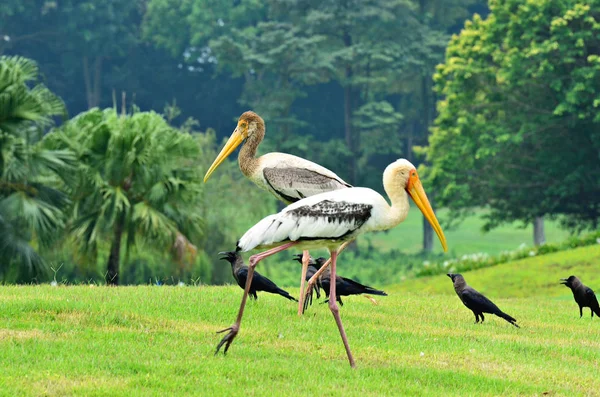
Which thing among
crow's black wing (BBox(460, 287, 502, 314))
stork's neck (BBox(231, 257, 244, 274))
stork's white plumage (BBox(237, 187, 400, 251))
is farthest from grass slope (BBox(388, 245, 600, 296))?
stork's white plumage (BBox(237, 187, 400, 251))

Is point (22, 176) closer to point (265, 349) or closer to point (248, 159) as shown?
point (248, 159)

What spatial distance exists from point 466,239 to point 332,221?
55789 millimetres

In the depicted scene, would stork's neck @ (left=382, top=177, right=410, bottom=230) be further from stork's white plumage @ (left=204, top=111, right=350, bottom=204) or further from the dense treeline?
the dense treeline

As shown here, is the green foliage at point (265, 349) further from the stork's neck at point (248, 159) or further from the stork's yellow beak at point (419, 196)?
the stork's neck at point (248, 159)

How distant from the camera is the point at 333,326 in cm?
1150

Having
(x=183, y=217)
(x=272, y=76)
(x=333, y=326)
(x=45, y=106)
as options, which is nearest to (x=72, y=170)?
(x=45, y=106)

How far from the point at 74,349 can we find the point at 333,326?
318 centimetres

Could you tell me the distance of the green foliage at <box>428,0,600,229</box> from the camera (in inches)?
1426

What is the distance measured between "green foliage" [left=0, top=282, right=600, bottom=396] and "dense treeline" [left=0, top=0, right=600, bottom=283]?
3.30 metres

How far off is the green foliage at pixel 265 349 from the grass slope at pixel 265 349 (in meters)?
0.02

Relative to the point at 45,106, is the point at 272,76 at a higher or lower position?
higher

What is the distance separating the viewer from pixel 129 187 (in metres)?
29.6

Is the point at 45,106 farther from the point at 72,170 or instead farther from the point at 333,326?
the point at 333,326

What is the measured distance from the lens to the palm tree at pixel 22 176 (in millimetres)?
23688
